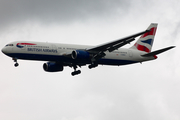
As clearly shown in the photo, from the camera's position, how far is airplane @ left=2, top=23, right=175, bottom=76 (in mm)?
59281

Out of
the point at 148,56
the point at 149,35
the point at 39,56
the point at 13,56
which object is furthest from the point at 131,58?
the point at 13,56

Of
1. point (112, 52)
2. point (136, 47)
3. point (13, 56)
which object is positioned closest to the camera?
point (13, 56)

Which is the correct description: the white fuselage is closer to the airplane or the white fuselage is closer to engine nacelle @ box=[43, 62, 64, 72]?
the airplane

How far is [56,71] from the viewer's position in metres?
69.1

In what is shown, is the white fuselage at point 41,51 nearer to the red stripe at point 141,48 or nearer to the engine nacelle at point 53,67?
the engine nacelle at point 53,67

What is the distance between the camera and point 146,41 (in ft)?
242

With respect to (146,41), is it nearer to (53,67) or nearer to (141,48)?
(141,48)

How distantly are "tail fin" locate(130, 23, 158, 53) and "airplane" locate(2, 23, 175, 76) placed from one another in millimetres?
2237

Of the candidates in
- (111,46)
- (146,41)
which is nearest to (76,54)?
(111,46)

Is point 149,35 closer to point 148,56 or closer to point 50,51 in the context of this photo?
point 148,56

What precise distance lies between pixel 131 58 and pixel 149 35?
867cm

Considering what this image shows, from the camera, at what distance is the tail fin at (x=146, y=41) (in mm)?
72625

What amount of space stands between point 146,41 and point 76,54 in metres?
20.3

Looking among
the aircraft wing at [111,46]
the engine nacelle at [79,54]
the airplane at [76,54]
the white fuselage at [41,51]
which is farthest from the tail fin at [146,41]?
the engine nacelle at [79,54]
